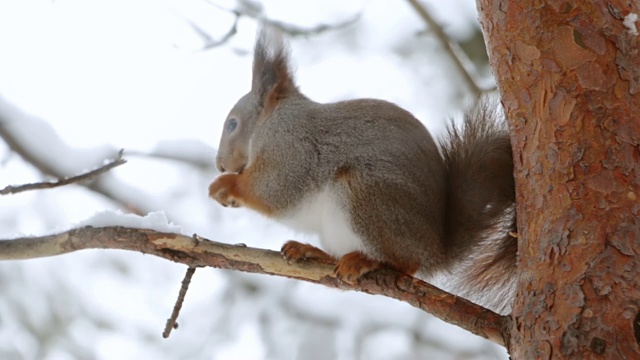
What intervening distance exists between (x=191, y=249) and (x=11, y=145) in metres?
1.56

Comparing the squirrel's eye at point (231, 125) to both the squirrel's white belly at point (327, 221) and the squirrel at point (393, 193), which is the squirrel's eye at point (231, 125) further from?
the squirrel's white belly at point (327, 221)

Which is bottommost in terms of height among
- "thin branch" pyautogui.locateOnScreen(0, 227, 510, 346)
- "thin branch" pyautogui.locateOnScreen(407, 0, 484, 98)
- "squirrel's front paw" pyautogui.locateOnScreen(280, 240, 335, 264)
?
"thin branch" pyautogui.locateOnScreen(0, 227, 510, 346)

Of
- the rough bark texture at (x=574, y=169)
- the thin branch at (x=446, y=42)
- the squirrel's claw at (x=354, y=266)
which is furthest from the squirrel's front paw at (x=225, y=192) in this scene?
the thin branch at (x=446, y=42)

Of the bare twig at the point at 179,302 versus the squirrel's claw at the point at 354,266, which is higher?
the squirrel's claw at the point at 354,266

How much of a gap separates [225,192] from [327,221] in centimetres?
37

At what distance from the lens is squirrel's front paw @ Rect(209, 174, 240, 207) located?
227 centimetres

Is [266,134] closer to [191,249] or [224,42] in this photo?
[191,249]

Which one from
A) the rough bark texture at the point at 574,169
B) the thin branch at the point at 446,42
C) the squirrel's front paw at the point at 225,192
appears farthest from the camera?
the thin branch at the point at 446,42

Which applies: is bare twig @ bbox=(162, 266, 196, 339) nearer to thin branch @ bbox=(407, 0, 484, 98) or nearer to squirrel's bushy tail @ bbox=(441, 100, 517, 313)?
squirrel's bushy tail @ bbox=(441, 100, 517, 313)

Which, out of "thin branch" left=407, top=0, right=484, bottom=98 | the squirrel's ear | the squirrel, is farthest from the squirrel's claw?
"thin branch" left=407, top=0, right=484, bottom=98

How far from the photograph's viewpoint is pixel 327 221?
2.04 metres

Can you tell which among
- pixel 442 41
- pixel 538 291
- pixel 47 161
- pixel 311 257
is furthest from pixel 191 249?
pixel 442 41

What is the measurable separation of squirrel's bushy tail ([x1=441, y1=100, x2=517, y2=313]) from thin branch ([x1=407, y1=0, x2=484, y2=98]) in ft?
5.22

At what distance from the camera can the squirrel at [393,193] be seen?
193 cm
